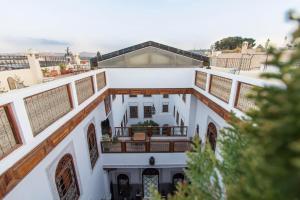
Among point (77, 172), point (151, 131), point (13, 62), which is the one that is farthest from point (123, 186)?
point (13, 62)

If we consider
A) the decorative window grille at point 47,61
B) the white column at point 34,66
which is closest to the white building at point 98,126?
the white column at point 34,66

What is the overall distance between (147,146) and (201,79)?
3.76 meters

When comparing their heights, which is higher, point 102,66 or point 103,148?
point 102,66

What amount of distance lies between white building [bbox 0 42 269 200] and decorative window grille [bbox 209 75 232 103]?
0.03 meters

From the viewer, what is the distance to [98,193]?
6527 millimetres

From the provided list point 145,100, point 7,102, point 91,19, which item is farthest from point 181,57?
point 145,100

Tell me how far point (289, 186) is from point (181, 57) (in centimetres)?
680

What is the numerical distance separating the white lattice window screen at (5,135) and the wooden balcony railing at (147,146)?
183 inches

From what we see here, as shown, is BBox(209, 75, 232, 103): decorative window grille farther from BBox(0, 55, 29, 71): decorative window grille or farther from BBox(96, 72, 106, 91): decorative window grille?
BBox(0, 55, 29, 71): decorative window grille

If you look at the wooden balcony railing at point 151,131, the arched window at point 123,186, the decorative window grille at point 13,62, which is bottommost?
the arched window at point 123,186

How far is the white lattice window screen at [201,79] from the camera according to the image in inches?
226

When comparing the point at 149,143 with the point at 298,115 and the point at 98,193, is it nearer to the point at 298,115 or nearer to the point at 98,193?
the point at 98,193

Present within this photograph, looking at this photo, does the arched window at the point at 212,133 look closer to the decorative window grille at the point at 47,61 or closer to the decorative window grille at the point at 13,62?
the decorative window grille at the point at 13,62

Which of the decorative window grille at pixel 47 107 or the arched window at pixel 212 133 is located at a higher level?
the decorative window grille at pixel 47 107
